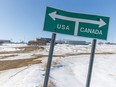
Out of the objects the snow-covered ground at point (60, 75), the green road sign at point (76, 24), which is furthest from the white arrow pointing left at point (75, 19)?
the snow-covered ground at point (60, 75)

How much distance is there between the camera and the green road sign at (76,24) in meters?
5.12

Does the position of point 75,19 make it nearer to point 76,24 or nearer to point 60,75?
point 76,24

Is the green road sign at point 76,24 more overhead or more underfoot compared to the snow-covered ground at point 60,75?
more overhead

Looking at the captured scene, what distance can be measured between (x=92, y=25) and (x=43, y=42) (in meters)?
161

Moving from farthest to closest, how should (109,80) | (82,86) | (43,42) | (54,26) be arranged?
(43,42) → (109,80) → (82,86) → (54,26)

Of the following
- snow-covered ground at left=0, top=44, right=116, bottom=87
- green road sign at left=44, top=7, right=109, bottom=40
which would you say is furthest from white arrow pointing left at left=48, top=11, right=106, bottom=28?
snow-covered ground at left=0, top=44, right=116, bottom=87

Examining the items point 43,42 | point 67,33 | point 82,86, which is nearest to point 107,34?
point 67,33

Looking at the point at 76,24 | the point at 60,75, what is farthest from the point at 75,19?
the point at 60,75

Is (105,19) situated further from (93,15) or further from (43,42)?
(43,42)

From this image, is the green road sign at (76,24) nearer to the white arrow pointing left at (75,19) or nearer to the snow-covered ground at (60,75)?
the white arrow pointing left at (75,19)

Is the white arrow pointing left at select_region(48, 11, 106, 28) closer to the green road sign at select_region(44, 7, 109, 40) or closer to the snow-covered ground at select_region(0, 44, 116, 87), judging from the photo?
the green road sign at select_region(44, 7, 109, 40)

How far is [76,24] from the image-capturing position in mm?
5258

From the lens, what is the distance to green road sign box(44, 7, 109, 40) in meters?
5.12

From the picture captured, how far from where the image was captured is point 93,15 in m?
5.28
